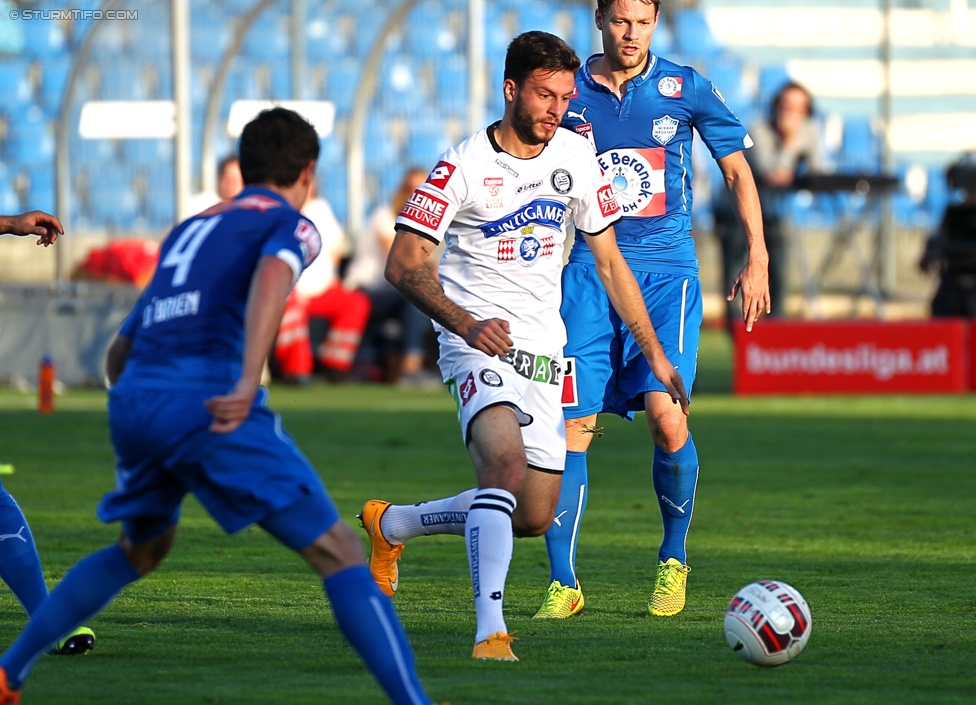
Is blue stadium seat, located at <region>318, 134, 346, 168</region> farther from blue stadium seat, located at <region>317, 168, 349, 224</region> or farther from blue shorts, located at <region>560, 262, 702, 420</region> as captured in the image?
blue shorts, located at <region>560, 262, 702, 420</region>

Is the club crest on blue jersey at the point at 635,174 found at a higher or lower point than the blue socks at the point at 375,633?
higher

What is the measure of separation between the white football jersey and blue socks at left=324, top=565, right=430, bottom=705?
64.0 inches

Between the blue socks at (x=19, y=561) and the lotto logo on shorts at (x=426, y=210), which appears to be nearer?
the blue socks at (x=19, y=561)

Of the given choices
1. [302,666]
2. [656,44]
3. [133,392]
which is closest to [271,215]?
[133,392]

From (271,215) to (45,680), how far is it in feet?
5.27

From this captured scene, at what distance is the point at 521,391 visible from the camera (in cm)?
548

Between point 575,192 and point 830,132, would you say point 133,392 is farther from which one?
point 830,132

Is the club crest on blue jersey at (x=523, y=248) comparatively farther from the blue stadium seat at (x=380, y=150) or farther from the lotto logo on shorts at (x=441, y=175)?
the blue stadium seat at (x=380, y=150)

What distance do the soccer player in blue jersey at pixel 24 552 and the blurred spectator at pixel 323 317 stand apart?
403 inches

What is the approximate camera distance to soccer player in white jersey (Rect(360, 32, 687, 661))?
17.5ft

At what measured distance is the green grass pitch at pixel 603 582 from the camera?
4754 mm

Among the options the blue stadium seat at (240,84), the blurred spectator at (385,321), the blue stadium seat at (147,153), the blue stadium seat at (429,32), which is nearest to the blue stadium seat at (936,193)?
the blue stadium seat at (429,32)

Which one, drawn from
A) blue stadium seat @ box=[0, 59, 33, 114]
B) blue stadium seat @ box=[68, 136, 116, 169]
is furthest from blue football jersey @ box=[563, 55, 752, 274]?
blue stadium seat @ box=[0, 59, 33, 114]

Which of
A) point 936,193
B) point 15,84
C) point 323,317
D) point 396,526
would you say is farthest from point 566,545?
point 936,193
